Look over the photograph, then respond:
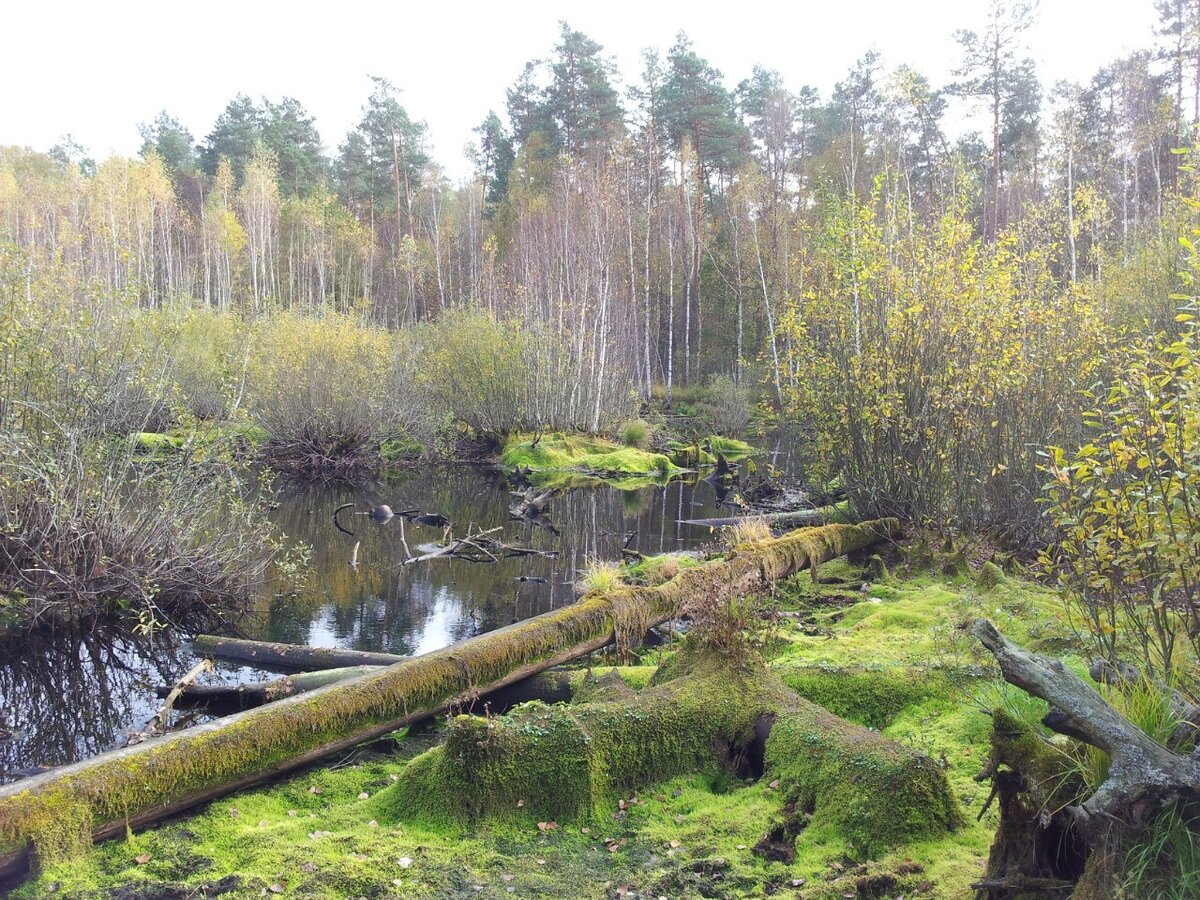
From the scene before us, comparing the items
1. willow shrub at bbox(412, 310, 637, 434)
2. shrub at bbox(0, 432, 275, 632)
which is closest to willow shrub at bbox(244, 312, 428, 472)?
willow shrub at bbox(412, 310, 637, 434)

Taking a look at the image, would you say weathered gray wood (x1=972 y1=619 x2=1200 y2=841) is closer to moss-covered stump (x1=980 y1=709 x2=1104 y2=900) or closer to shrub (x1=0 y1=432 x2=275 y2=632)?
moss-covered stump (x1=980 y1=709 x2=1104 y2=900)

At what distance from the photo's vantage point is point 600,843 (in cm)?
477

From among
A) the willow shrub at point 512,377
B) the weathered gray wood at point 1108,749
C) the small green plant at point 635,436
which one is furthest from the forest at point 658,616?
the small green plant at point 635,436

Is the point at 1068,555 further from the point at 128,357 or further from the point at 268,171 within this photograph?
the point at 268,171

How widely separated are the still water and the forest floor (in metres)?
2.89

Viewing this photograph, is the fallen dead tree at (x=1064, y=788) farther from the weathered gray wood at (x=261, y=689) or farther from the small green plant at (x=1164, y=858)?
the weathered gray wood at (x=261, y=689)

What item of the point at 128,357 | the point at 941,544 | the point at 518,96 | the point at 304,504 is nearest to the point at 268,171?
the point at 518,96

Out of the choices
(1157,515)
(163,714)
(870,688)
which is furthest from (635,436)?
(1157,515)

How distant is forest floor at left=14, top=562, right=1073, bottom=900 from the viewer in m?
4.17

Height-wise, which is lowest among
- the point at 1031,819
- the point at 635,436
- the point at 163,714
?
the point at 163,714

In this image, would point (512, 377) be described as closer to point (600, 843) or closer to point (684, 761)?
point (684, 761)

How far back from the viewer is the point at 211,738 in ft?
17.9

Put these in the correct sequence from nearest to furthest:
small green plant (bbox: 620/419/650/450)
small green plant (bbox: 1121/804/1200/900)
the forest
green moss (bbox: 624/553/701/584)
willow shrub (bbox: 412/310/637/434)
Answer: small green plant (bbox: 1121/804/1200/900) → the forest → green moss (bbox: 624/553/701/584) → willow shrub (bbox: 412/310/637/434) → small green plant (bbox: 620/419/650/450)

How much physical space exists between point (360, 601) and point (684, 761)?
803 centimetres
